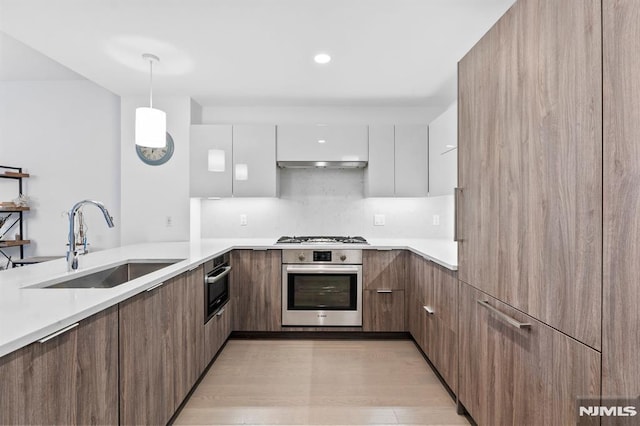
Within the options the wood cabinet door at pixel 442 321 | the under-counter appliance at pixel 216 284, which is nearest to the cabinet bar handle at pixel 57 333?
the under-counter appliance at pixel 216 284

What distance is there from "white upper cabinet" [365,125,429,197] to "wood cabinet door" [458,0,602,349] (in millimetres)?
1569

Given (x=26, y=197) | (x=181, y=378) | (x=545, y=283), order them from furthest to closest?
1. (x=26, y=197)
2. (x=181, y=378)
3. (x=545, y=283)

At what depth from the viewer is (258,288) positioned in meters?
3.05

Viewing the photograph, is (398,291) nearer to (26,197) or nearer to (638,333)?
(638,333)

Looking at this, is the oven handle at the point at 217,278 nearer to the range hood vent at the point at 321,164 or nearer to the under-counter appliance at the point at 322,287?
the under-counter appliance at the point at 322,287

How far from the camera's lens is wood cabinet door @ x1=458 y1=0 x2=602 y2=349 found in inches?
38.4

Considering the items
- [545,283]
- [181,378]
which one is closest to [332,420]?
[181,378]

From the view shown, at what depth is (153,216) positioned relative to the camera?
3.35m

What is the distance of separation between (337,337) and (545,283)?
7.26 feet

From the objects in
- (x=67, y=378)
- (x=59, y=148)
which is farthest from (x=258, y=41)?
(x=59, y=148)

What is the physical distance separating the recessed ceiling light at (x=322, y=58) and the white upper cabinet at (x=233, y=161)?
3.12ft

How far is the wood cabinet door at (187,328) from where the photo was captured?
181 cm

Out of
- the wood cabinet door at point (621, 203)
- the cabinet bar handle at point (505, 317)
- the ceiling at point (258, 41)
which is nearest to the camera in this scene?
the wood cabinet door at point (621, 203)

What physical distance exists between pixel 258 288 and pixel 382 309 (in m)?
1.13
